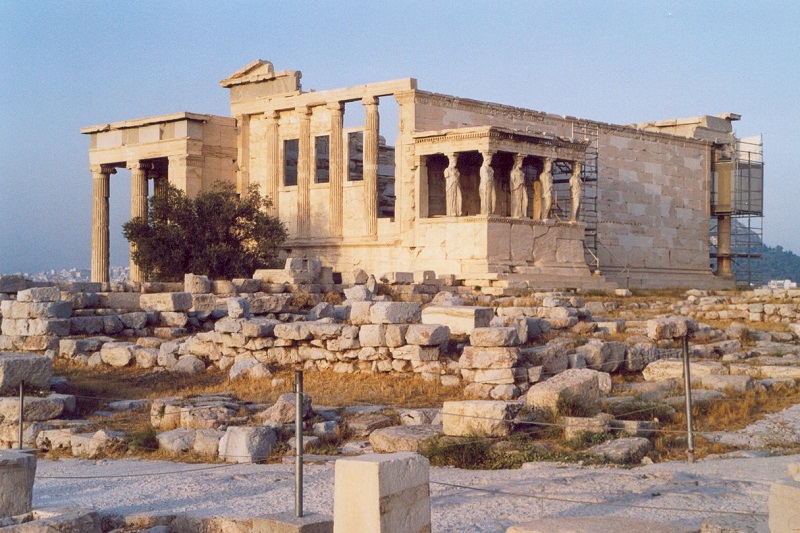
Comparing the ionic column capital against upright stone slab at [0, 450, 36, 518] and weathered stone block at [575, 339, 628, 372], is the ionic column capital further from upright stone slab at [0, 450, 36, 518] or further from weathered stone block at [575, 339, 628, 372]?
upright stone slab at [0, 450, 36, 518]

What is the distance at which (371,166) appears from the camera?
27938 millimetres

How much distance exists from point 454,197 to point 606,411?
15.5m

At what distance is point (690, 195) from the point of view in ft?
111

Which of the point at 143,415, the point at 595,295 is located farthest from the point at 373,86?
the point at 143,415

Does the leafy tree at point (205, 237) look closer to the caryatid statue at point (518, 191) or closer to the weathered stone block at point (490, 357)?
the caryatid statue at point (518, 191)

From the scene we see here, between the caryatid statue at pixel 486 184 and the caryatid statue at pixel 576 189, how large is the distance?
292 centimetres

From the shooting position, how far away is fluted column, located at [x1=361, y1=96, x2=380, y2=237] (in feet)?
91.1

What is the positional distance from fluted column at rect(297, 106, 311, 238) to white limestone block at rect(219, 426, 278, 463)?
800 inches

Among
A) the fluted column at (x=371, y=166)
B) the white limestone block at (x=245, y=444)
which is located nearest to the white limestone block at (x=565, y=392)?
the white limestone block at (x=245, y=444)

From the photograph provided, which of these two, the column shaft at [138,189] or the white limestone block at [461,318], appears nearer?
the white limestone block at [461,318]

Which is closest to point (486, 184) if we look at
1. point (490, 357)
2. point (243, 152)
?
point (243, 152)

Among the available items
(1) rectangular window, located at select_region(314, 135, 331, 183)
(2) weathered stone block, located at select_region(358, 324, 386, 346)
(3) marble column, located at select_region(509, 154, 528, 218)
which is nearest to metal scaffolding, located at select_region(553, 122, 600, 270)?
(3) marble column, located at select_region(509, 154, 528, 218)

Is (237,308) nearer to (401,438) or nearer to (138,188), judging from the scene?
(401,438)

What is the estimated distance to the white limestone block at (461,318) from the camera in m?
14.4
